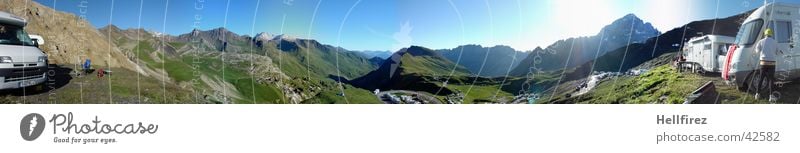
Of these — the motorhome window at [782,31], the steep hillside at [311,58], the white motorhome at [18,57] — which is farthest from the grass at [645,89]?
the white motorhome at [18,57]

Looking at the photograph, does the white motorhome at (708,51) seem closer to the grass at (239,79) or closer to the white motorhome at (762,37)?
the white motorhome at (762,37)

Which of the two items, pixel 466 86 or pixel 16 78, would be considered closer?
pixel 16 78

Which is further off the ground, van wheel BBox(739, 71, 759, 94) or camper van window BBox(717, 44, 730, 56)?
camper van window BBox(717, 44, 730, 56)

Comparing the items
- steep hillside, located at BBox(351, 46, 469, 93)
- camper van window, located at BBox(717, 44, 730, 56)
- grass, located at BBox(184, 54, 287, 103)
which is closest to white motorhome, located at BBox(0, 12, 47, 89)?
grass, located at BBox(184, 54, 287, 103)

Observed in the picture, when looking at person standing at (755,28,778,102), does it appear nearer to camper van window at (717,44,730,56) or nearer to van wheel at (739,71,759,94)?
van wheel at (739,71,759,94)

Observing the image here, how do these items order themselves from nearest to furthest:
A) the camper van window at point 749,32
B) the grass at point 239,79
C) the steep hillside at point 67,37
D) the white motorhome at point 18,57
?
the white motorhome at point 18,57 < the camper van window at point 749,32 < the steep hillside at point 67,37 < the grass at point 239,79
